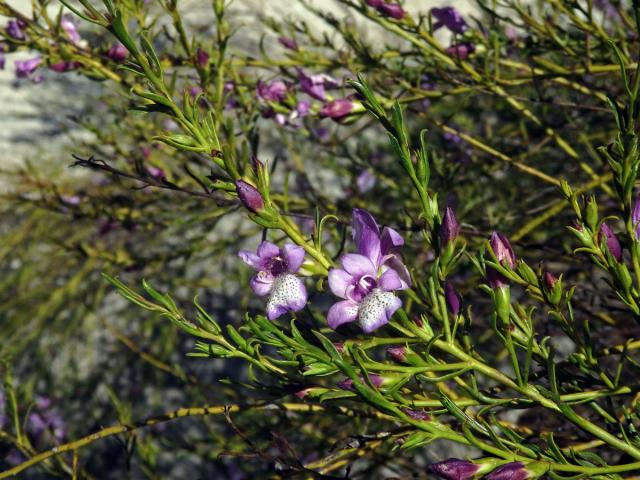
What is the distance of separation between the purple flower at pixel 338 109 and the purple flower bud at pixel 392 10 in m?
0.14

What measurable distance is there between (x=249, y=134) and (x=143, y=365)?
4.66 feet

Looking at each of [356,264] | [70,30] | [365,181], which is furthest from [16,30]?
[365,181]

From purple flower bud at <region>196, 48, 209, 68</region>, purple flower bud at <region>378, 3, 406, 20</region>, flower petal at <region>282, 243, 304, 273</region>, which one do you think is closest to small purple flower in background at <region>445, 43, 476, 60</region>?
purple flower bud at <region>378, 3, 406, 20</region>

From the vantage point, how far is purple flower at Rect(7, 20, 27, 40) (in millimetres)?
1134

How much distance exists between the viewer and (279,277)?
667 millimetres

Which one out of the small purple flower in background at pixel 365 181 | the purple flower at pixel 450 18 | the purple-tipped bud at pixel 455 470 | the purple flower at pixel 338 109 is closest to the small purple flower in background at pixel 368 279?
the purple-tipped bud at pixel 455 470

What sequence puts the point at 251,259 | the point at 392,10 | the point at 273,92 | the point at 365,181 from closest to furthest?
1. the point at 251,259
2. the point at 392,10
3. the point at 273,92
4. the point at 365,181

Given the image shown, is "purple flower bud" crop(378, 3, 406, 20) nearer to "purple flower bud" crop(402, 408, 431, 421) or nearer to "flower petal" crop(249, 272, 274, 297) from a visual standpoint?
"flower petal" crop(249, 272, 274, 297)

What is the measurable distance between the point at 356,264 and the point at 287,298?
77 millimetres

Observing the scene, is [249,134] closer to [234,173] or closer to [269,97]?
[269,97]

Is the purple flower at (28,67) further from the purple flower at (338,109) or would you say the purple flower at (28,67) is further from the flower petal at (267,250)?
the flower petal at (267,250)

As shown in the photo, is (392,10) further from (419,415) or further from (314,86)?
(419,415)

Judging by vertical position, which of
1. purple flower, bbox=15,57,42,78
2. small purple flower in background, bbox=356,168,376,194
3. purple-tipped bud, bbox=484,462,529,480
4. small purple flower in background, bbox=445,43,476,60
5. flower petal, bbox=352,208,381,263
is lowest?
small purple flower in background, bbox=356,168,376,194

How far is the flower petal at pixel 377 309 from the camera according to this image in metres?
0.60
